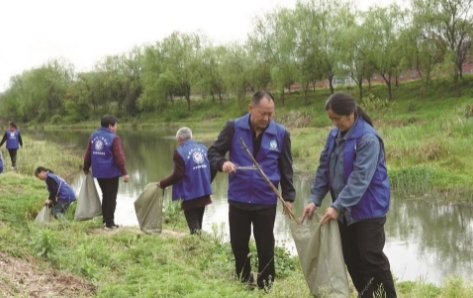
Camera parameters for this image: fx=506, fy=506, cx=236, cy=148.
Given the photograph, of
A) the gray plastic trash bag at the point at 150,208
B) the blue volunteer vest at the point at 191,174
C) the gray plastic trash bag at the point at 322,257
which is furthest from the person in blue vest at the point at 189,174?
the gray plastic trash bag at the point at 322,257

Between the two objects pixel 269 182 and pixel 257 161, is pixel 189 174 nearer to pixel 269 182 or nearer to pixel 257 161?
pixel 257 161

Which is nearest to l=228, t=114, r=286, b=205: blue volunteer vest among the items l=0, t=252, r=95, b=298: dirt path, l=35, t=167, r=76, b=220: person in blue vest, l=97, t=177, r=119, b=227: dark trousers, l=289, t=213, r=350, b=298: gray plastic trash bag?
l=289, t=213, r=350, b=298: gray plastic trash bag

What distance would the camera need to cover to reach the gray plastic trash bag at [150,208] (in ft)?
21.2

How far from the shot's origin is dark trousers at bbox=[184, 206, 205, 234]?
6.61 metres

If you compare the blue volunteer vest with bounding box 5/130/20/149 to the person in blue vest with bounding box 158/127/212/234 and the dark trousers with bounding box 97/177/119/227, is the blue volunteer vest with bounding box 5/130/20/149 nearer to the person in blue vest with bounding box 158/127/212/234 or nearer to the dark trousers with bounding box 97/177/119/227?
the dark trousers with bounding box 97/177/119/227

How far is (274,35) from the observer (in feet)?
149

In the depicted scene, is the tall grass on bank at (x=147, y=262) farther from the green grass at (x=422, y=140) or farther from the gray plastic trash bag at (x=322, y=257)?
the green grass at (x=422, y=140)

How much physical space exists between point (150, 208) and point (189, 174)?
2.36ft

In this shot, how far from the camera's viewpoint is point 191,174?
640cm

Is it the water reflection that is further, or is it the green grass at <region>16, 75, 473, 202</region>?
the green grass at <region>16, 75, 473, 202</region>

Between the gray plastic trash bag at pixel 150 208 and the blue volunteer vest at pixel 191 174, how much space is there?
26 centimetres

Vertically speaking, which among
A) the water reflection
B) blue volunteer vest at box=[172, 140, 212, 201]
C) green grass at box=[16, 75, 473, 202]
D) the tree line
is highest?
the tree line

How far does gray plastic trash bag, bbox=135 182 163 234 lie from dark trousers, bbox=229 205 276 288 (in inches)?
80.8

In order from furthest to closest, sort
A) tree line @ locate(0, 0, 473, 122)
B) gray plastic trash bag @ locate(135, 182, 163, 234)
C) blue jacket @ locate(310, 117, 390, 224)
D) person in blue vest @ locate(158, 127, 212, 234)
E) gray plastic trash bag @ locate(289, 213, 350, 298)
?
1. tree line @ locate(0, 0, 473, 122)
2. gray plastic trash bag @ locate(135, 182, 163, 234)
3. person in blue vest @ locate(158, 127, 212, 234)
4. gray plastic trash bag @ locate(289, 213, 350, 298)
5. blue jacket @ locate(310, 117, 390, 224)
